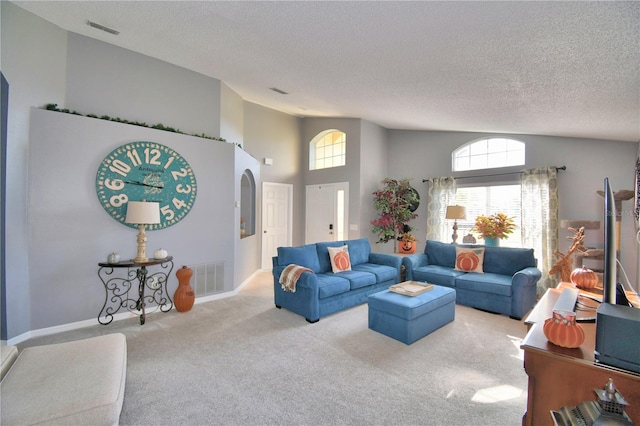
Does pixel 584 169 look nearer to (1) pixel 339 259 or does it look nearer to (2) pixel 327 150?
(1) pixel 339 259

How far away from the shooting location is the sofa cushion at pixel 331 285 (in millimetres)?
3525

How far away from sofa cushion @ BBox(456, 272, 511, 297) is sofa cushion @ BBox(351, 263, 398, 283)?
936 millimetres

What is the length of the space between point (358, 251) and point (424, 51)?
3101mm

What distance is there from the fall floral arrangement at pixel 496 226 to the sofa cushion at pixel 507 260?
36 cm

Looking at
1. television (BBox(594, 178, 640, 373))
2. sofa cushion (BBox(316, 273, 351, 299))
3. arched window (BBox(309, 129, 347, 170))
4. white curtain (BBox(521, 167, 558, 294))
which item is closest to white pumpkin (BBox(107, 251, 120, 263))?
sofa cushion (BBox(316, 273, 351, 299))

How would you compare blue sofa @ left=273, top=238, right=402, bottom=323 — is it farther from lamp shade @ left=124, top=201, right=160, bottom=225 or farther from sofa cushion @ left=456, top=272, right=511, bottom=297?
lamp shade @ left=124, top=201, right=160, bottom=225

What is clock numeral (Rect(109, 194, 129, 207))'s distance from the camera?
352 centimetres

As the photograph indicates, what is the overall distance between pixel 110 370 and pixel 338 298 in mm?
2546

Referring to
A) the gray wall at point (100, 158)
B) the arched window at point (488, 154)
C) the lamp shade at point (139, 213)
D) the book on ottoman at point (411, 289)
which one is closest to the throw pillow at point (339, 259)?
the book on ottoman at point (411, 289)

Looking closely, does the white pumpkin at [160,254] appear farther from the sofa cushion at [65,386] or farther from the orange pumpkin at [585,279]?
the orange pumpkin at [585,279]

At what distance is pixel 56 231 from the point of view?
3203 millimetres

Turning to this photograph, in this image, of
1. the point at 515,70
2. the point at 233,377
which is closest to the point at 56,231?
the point at 233,377

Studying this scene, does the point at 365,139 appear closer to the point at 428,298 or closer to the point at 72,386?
the point at 428,298

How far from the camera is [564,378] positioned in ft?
4.16
